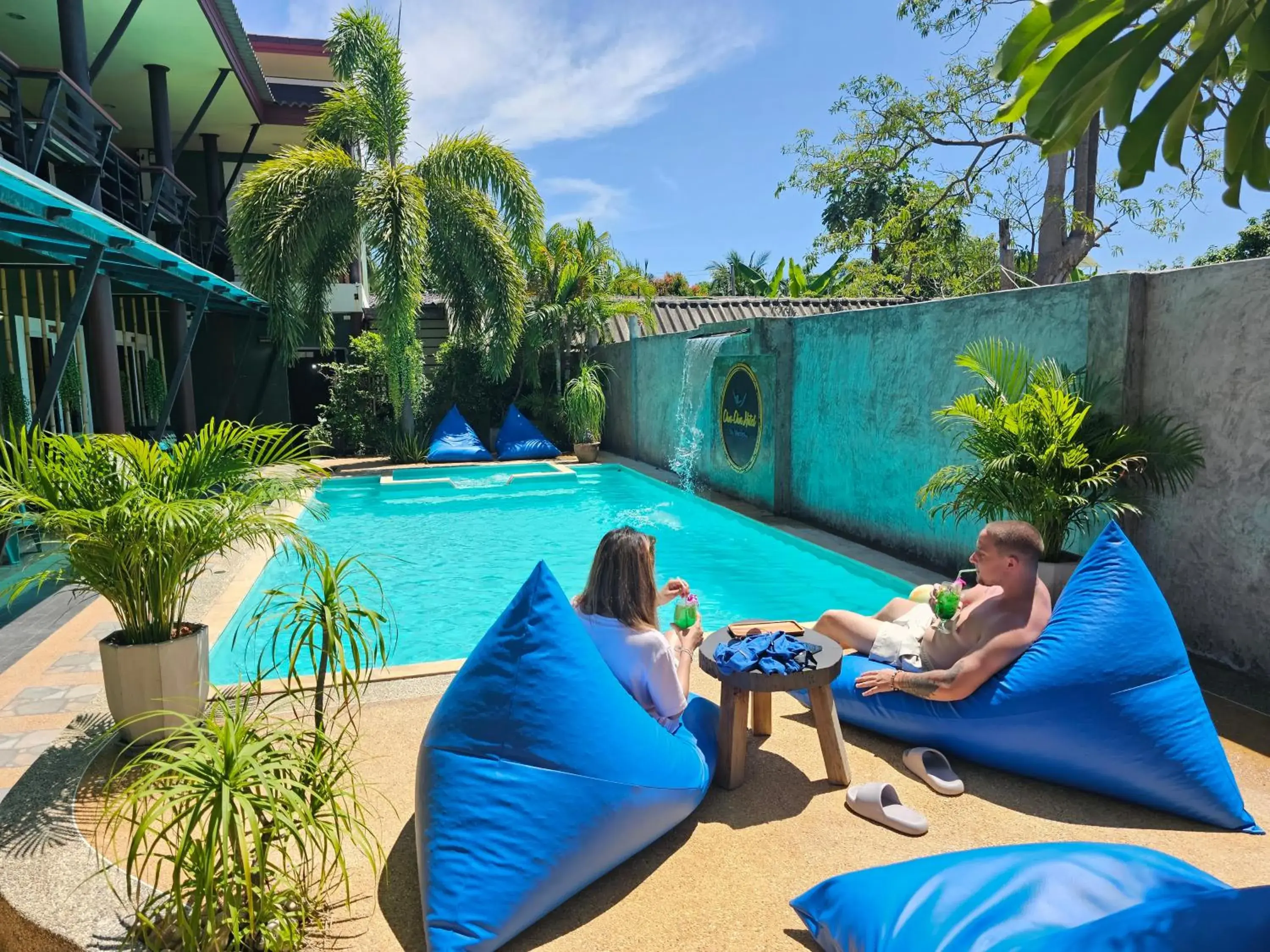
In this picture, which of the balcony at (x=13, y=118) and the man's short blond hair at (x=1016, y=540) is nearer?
the man's short blond hair at (x=1016, y=540)

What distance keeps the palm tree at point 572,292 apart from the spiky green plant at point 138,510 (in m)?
12.7

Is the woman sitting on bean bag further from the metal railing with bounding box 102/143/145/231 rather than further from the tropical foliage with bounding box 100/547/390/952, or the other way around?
the metal railing with bounding box 102/143/145/231

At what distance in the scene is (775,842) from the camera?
2.85 m

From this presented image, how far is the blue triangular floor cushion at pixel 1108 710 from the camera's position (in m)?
2.89

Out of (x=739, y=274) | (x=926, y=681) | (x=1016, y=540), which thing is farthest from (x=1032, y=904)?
(x=739, y=274)

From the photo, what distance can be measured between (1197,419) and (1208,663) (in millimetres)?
1297

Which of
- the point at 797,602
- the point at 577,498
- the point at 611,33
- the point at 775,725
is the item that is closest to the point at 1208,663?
the point at 775,725

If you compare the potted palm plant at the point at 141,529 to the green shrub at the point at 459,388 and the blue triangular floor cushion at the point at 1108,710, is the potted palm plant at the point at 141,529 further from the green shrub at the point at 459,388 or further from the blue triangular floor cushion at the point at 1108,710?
the green shrub at the point at 459,388

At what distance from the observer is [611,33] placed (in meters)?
12.3

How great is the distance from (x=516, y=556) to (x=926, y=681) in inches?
230

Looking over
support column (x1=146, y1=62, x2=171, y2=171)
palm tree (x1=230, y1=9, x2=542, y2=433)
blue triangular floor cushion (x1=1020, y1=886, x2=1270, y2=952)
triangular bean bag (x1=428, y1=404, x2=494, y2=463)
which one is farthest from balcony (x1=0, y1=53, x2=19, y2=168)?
blue triangular floor cushion (x1=1020, y1=886, x2=1270, y2=952)

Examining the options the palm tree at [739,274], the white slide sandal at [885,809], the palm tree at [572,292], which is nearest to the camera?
the white slide sandal at [885,809]

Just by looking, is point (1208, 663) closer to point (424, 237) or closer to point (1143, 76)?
point (1143, 76)

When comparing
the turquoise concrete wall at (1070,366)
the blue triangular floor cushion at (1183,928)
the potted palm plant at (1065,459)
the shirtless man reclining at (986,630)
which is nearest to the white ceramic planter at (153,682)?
the shirtless man reclining at (986,630)
